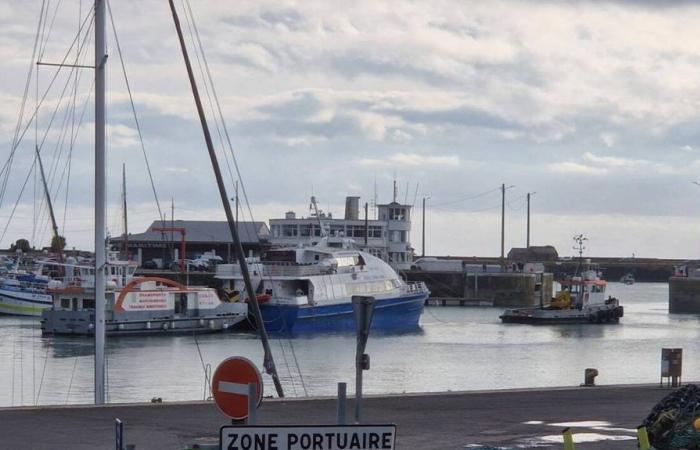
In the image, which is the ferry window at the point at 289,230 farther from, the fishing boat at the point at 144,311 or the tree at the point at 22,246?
the tree at the point at 22,246

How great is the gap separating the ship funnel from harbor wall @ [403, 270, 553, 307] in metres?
13.5

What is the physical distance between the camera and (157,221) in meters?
137

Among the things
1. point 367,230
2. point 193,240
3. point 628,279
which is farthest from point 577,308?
point 628,279

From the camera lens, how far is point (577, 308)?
83562 millimetres

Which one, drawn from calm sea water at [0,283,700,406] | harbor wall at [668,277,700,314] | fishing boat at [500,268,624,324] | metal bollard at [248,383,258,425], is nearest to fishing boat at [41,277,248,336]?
calm sea water at [0,283,700,406]

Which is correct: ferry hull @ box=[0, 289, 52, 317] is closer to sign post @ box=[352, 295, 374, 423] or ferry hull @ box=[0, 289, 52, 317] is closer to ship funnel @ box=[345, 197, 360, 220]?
ship funnel @ box=[345, 197, 360, 220]

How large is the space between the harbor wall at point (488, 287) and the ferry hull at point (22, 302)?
127ft

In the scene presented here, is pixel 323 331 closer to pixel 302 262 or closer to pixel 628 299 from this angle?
pixel 302 262

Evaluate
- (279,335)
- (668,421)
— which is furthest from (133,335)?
(668,421)

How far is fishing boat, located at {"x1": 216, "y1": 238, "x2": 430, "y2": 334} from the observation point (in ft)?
224

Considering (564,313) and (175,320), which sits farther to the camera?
(564,313)

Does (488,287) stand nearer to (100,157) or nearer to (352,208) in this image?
(352,208)

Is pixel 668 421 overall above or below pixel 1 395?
above

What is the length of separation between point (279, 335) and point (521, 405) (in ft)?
158
